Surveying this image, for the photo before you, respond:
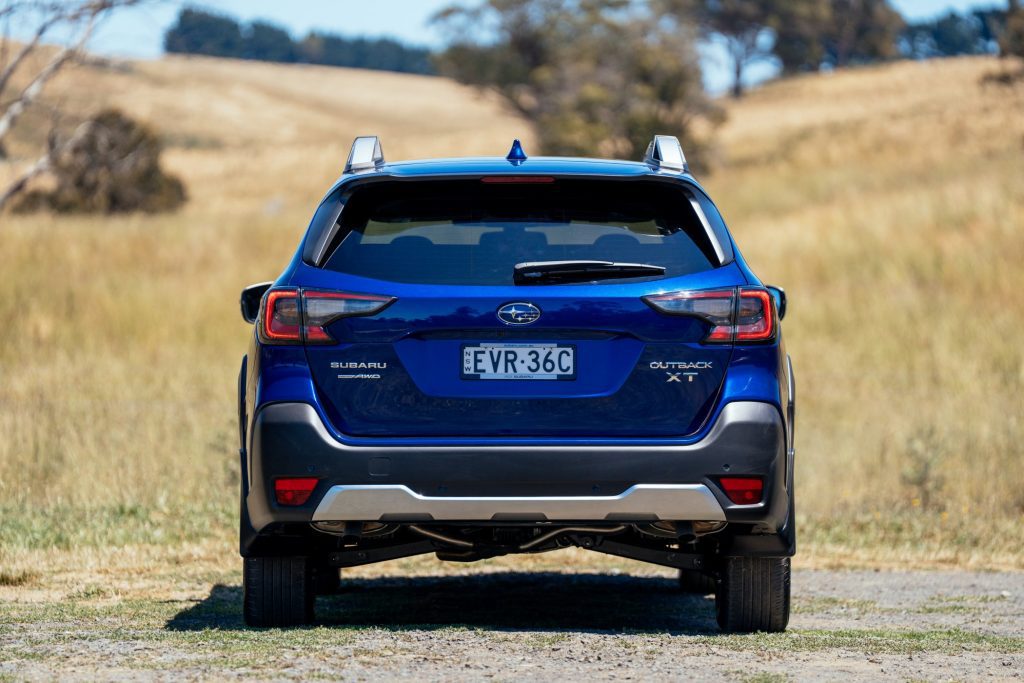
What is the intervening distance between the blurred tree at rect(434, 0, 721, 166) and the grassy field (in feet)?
10.7

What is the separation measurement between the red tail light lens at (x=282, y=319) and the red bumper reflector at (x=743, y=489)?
62.1 inches

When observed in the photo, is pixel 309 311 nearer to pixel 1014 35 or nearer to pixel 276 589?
pixel 276 589

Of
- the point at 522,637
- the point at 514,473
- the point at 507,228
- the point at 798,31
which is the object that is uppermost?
the point at 798,31

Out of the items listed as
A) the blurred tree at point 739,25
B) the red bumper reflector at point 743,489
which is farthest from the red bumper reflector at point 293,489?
Result: the blurred tree at point 739,25

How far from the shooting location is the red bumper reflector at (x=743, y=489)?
5625 millimetres

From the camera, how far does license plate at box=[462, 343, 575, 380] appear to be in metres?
5.55

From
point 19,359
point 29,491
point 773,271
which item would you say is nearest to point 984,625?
point 29,491

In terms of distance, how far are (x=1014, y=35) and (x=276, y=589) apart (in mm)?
52959

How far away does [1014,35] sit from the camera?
180 feet

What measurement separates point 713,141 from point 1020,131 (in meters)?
12.6

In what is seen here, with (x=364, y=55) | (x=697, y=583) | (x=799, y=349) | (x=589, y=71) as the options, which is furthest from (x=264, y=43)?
(x=697, y=583)

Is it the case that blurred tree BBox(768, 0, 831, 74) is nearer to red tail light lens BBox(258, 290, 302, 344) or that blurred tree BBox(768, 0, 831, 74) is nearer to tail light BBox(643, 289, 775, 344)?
tail light BBox(643, 289, 775, 344)

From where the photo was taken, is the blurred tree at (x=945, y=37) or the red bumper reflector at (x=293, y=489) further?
the blurred tree at (x=945, y=37)

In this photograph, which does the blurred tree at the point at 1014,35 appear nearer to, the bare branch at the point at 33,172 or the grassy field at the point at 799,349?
the grassy field at the point at 799,349
